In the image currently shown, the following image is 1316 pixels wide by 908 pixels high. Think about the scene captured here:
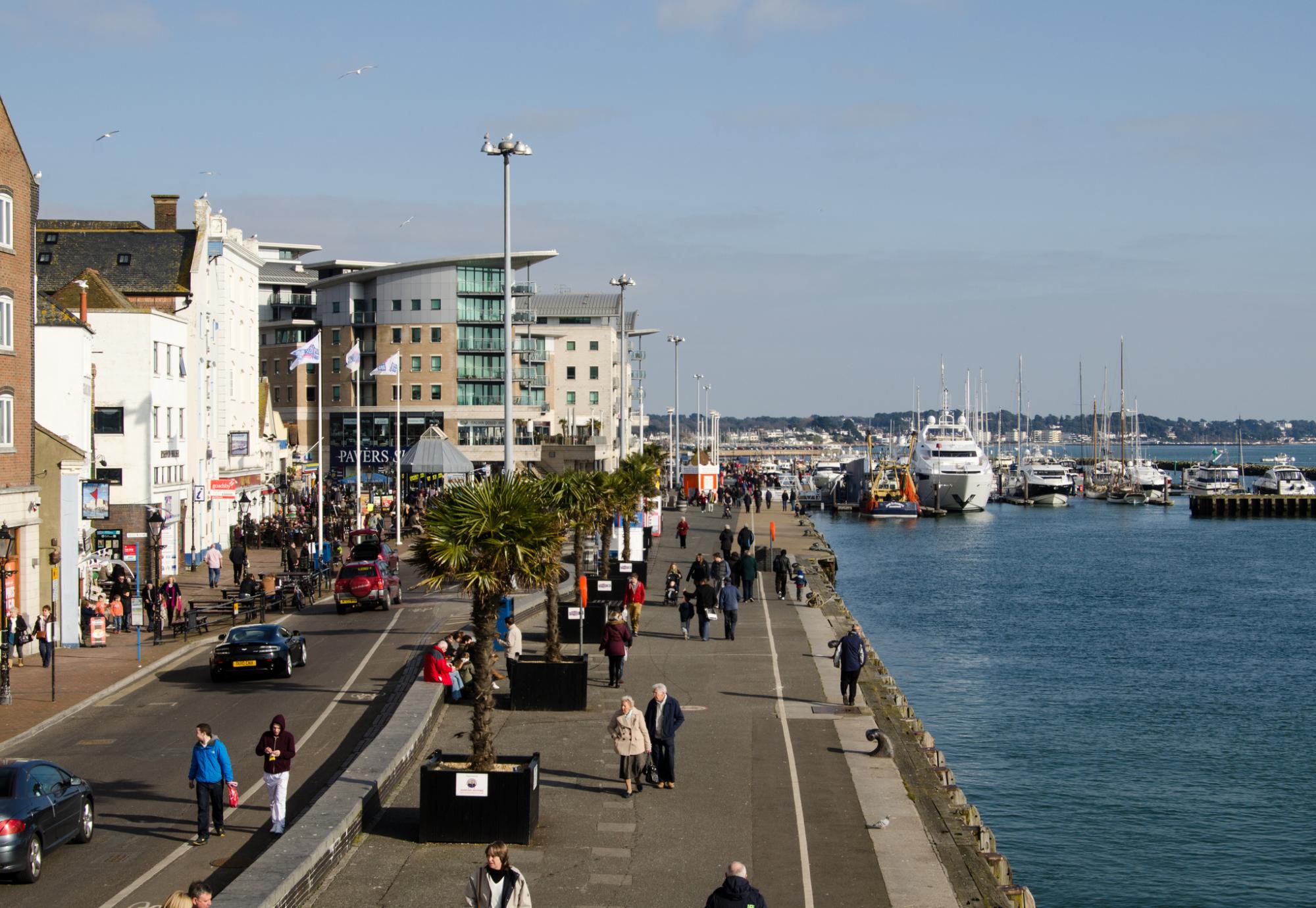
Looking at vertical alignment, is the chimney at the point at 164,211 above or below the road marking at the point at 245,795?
above

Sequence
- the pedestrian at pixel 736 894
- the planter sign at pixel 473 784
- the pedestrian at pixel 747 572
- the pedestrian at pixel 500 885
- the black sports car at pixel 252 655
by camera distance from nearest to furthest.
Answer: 1. the pedestrian at pixel 500 885
2. the pedestrian at pixel 736 894
3. the planter sign at pixel 473 784
4. the black sports car at pixel 252 655
5. the pedestrian at pixel 747 572

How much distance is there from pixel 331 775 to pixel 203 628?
1769cm

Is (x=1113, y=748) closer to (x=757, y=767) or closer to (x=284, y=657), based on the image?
(x=757, y=767)

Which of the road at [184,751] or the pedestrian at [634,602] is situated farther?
the pedestrian at [634,602]

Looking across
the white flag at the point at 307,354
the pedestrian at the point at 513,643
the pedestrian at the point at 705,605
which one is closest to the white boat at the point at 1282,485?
the white flag at the point at 307,354

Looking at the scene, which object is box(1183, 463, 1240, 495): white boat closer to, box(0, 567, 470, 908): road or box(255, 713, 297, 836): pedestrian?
box(0, 567, 470, 908): road

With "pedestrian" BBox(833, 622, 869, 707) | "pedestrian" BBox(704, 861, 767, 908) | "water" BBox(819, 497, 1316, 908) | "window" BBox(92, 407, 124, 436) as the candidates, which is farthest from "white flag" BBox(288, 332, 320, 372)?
"pedestrian" BBox(704, 861, 767, 908)

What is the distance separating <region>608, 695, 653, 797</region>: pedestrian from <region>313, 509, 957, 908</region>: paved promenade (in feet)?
1.13

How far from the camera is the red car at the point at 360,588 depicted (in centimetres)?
4028

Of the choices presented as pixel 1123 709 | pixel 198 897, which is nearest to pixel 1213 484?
pixel 1123 709

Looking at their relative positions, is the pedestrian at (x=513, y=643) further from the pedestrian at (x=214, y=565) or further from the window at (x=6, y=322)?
the pedestrian at (x=214, y=565)

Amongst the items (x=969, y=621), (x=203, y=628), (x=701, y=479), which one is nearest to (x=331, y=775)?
(x=203, y=628)

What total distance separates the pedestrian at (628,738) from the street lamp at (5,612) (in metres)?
13.7

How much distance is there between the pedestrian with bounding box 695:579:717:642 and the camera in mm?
32594
